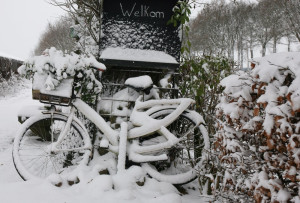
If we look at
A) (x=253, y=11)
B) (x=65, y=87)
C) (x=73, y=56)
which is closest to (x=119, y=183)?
(x=65, y=87)

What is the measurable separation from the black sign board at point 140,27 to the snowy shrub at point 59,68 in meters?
0.86

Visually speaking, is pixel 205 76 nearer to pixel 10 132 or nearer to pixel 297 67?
pixel 297 67

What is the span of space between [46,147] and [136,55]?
172 cm


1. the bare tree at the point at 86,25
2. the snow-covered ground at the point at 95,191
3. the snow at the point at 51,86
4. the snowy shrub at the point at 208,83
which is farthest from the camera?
the bare tree at the point at 86,25

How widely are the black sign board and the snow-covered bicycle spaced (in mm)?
857

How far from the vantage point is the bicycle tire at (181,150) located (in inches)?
116

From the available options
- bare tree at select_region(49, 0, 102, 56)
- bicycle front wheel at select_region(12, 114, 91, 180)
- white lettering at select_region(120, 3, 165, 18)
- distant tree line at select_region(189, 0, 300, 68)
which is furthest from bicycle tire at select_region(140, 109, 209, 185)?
distant tree line at select_region(189, 0, 300, 68)

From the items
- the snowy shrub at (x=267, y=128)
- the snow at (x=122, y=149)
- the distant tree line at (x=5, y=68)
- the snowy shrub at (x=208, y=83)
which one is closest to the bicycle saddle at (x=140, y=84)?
the snow at (x=122, y=149)

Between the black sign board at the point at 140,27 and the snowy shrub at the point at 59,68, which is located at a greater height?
the black sign board at the point at 140,27

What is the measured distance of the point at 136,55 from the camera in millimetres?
3541

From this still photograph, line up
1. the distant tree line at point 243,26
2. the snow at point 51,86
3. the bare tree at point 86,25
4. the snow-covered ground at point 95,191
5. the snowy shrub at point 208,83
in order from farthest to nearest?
the distant tree line at point 243,26 < the bare tree at point 86,25 < the snowy shrub at point 208,83 < the snow at point 51,86 < the snow-covered ground at point 95,191

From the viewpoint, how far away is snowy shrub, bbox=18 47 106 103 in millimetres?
2650

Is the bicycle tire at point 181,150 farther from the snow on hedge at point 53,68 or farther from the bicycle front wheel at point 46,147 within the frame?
the snow on hedge at point 53,68

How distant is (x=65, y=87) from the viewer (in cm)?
274
